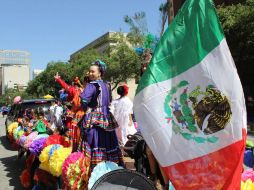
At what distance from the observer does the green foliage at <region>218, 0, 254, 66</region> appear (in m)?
20.6

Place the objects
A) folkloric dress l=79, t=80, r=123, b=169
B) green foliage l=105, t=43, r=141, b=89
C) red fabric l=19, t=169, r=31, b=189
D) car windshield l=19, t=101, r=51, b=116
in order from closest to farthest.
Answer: folkloric dress l=79, t=80, r=123, b=169, red fabric l=19, t=169, r=31, b=189, car windshield l=19, t=101, r=51, b=116, green foliage l=105, t=43, r=141, b=89

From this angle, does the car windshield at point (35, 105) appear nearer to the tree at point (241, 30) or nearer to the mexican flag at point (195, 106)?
the mexican flag at point (195, 106)

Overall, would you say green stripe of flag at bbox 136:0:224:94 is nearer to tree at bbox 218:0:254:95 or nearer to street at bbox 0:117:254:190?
street at bbox 0:117:254:190

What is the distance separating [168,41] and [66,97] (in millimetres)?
4648

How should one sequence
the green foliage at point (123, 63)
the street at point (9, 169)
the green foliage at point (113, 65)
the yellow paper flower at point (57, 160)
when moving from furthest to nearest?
1. the green foliage at point (113, 65)
2. the green foliage at point (123, 63)
3. the street at point (9, 169)
4. the yellow paper flower at point (57, 160)

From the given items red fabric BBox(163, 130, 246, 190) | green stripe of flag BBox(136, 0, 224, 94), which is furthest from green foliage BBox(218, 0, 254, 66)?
→ red fabric BBox(163, 130, 246, 190)

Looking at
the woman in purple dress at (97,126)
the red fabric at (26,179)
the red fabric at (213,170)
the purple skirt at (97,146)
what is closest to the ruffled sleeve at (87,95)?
the woman in purple dress at (97,126)

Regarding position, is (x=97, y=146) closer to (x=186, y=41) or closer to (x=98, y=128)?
(x=98, y=128)

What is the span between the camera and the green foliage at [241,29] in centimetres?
2062

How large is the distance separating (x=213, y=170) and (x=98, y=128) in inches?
81.0

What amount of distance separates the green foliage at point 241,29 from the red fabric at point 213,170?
18641 millimetres

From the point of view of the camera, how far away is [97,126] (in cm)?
465

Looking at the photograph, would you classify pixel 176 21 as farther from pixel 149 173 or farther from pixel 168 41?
pixel 149 173

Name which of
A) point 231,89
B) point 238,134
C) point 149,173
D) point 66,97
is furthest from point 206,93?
point 66,97
